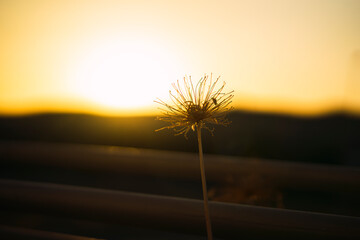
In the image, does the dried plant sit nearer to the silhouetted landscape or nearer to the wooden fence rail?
the wooden fence rail

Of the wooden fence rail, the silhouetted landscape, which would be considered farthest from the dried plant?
the silhouetted landscape

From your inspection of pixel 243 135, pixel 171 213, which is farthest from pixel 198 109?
pixel 243 135

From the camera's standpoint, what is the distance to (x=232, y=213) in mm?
1271

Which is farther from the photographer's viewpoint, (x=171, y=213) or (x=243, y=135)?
(x=243, y=135)

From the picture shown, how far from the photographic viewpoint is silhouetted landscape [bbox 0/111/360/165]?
87.1 inches

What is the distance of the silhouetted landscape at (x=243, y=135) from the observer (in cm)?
221

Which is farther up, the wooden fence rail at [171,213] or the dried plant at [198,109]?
the dried plant at [198,109]

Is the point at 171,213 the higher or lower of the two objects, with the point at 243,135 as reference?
lower

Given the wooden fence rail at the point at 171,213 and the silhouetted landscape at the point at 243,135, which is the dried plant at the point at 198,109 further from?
the silhouetted landscape at the point at 243,135

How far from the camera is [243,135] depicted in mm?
2455

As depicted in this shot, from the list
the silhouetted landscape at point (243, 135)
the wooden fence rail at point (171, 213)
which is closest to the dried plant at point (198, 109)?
the wooden fence rail at point (171, 213)

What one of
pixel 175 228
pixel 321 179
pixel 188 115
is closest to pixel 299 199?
pixel 321 179

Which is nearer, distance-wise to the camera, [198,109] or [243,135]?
A: [198,109]

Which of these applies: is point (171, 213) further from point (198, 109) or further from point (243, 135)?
point (243, 135)
